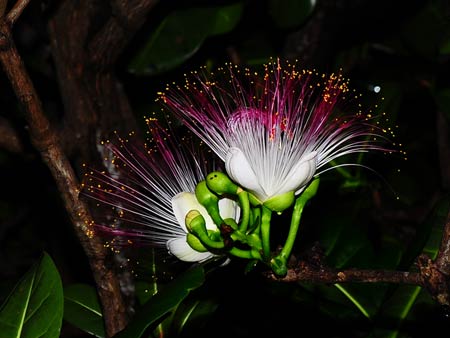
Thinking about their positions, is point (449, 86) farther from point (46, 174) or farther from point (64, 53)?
point (46, 174)

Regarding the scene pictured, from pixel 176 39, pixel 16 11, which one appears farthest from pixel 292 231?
pixel 176 39

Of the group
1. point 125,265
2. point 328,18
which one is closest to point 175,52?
point 328,18

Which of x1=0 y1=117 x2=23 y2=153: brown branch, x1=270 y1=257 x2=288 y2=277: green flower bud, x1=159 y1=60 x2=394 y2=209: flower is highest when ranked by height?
x1=0 y1=117 x2=23 y2=153: brown branch

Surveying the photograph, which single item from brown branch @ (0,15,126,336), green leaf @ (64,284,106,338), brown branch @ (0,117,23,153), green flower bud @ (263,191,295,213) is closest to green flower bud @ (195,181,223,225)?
green flower bud @ (263,191,295,213)

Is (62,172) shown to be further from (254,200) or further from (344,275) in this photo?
(344,275)

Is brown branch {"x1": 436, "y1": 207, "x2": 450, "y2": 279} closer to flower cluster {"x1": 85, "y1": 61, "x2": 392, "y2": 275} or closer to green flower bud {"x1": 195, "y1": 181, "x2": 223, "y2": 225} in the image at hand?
flower cluster {"x1": 85, "y1": 61, "x2": 392, "y2": 275}

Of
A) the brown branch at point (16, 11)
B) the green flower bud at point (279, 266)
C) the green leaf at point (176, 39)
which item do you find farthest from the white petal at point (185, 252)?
the green leaf at point (176, 39)
